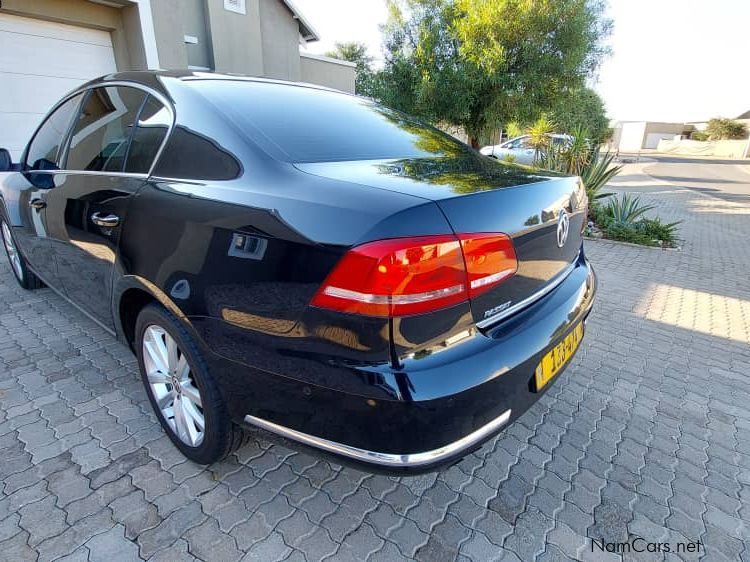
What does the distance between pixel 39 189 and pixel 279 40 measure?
10130 millimetres

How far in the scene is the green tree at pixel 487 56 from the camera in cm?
997

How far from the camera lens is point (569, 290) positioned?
5.96 ft

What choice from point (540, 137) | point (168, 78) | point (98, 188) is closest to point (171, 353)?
point (98, 188)

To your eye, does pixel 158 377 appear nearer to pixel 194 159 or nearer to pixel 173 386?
pixel 173 386

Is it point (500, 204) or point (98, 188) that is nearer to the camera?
point (500, 204)

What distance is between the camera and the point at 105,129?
2.22 meters

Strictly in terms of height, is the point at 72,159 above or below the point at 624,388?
above

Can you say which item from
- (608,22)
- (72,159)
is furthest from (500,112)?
(72,159)

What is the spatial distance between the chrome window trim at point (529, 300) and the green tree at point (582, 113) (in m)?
6.83

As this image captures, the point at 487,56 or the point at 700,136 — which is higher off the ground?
the point at 487,56

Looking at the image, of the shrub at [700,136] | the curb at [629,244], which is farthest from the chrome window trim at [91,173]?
the shrub at [700,136]

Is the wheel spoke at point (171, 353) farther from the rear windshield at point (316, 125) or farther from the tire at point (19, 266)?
the tire at point (19, 266)

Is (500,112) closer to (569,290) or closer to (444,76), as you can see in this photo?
(444,76)

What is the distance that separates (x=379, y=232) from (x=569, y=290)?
107 cm
